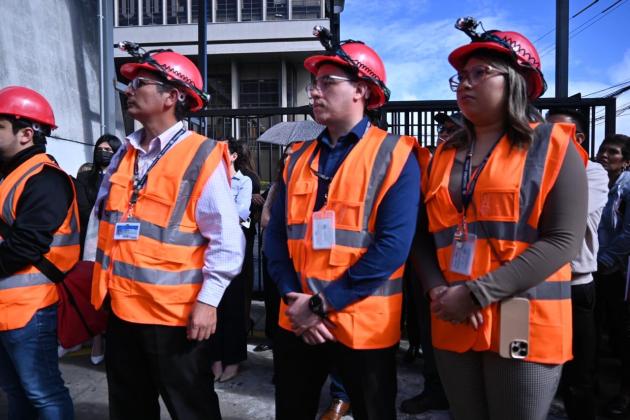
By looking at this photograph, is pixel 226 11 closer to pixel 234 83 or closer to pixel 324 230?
pixel 234 83

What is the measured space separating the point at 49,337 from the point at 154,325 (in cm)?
77

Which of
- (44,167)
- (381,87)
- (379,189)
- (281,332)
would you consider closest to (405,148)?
(379,189)

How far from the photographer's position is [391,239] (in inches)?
72.1

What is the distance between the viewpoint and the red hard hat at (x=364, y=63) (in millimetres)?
2082

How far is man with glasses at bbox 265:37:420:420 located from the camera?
6.07 ft

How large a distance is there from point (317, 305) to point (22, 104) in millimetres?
1985

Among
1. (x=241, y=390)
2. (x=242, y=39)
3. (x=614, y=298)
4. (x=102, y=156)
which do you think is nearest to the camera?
(x=241, y=390)

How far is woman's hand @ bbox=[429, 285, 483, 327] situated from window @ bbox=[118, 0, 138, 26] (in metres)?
26.1

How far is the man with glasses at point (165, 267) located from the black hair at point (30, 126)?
2.39 feet

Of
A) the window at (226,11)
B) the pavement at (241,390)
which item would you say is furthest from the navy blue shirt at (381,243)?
the window at (226,11)

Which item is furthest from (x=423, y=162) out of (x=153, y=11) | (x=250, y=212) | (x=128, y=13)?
(x=128, y=13)

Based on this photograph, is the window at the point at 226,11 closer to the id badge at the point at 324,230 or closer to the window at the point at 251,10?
the window at the point at 251,10

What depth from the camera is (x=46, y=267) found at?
8.00 feet

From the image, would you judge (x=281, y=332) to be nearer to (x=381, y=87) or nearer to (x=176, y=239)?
(x=176, y=239)
